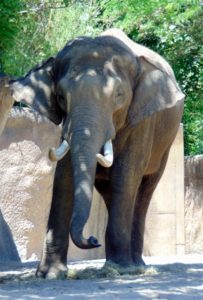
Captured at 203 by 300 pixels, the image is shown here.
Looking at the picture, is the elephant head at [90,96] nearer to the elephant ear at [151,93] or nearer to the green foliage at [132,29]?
the elephant ear at [151,93]

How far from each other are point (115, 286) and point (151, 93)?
2.66 m

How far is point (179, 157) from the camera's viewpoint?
1596cm

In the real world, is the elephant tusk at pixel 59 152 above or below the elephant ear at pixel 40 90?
below

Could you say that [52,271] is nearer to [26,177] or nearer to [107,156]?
[107,156]

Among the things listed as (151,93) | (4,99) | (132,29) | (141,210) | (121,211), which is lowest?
(121,211)

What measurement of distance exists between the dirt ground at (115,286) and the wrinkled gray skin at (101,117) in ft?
1.44

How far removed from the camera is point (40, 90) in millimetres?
10367

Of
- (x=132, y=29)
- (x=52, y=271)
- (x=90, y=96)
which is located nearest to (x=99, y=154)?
(x=90, y=96)

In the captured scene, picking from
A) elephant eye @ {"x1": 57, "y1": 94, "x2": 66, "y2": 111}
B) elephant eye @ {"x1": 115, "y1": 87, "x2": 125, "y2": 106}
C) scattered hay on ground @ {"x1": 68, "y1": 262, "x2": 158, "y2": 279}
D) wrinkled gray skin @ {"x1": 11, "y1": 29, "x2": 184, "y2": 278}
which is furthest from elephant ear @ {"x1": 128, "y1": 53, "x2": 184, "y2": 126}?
scattered hay on ground @ {"x1": 68, "y1": 262, "x2": 158, "y2": 279}

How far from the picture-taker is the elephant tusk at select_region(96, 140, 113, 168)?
9.14 metres

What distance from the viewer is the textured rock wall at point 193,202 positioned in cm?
1756

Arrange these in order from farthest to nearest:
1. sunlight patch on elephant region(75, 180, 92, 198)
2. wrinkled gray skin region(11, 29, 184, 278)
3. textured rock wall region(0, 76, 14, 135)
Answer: textured rock wall region(0, 76, 14, 135), wrinkled gray skin region(11, 29, 184, 278), sunlight patch on elephant region(75, 180, 92, 198)

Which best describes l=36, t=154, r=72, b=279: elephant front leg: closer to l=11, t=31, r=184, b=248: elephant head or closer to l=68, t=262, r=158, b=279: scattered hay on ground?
l=68, t=262, r=158, b=279: scattered hay on ground

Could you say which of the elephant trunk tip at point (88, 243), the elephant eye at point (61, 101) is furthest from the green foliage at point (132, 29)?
the elephant trunk tip at point (88, 243)
